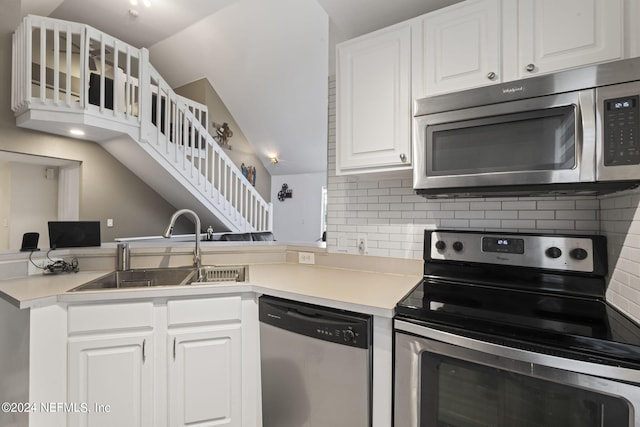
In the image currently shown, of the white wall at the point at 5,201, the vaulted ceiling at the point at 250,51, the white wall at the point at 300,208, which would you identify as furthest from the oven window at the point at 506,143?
the white wall at the point at 300,208

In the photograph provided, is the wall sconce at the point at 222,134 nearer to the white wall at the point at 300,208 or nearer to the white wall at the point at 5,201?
the white wall at the point at 300,208

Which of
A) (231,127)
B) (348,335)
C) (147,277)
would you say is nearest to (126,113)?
(147,277)

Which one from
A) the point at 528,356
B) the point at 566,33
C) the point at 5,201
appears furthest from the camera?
the point at 5,201

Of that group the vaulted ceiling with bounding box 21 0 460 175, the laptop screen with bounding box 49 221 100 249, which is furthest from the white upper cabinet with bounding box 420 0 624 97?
the laptop screen with bounding box 49 221 100 249

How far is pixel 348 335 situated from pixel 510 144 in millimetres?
991

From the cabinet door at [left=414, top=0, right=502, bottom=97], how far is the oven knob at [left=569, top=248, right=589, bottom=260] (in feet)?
2.59

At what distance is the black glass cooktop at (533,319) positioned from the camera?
0.80 metres

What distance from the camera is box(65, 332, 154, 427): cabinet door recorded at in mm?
1321

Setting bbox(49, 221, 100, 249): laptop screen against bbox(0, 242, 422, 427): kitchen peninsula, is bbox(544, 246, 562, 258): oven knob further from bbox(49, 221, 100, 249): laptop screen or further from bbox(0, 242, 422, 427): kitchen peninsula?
bbox(49, 221, 100, 249): laptop screen

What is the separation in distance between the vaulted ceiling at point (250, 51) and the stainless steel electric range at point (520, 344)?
5.19 ft

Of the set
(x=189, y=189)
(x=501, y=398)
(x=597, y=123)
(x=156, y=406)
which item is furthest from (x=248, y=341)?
(x=189, y=189)

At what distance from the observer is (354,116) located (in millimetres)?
1532

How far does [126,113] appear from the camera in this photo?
3262 mm

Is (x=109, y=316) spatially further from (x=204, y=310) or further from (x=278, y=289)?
(x=278, y=289)
